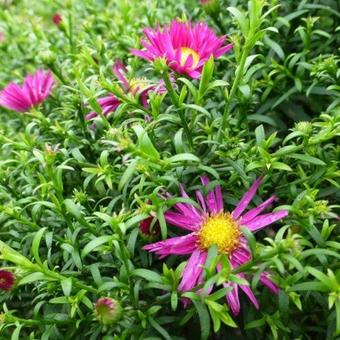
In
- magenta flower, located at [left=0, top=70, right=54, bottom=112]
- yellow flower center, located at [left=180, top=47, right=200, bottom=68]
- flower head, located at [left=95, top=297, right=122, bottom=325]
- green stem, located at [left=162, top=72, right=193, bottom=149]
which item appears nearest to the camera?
flower head, located at [left=95, top=297, right=122, bottom=325]

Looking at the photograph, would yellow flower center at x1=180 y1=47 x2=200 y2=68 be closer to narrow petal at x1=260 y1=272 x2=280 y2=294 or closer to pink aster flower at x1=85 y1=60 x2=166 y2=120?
pink aster flower at x1=85 y1=60 x2=166 y2=120

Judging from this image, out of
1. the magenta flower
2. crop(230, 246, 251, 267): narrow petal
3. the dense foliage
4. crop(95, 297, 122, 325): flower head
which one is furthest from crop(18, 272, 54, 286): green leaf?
the magenta flower

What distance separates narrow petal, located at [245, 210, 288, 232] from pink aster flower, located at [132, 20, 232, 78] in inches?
12.7

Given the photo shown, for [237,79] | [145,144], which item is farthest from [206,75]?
[145,144]

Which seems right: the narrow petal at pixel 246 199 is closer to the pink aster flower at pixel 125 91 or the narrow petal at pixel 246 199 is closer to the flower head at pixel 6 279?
the pink aster flower at pixel 125 91

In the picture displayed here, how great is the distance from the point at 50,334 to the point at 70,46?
89 cm

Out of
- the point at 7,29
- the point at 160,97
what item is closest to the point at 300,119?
the point at 160,97

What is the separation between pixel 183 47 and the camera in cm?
120

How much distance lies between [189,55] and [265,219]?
383mm

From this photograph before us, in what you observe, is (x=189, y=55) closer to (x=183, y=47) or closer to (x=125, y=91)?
(x=183, y=47)

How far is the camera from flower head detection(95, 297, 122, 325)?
0.94 meters

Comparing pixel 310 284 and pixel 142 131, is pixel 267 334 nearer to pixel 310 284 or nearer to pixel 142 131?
pixel 310 284

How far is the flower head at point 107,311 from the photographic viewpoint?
939mm

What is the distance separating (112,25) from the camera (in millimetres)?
1848
